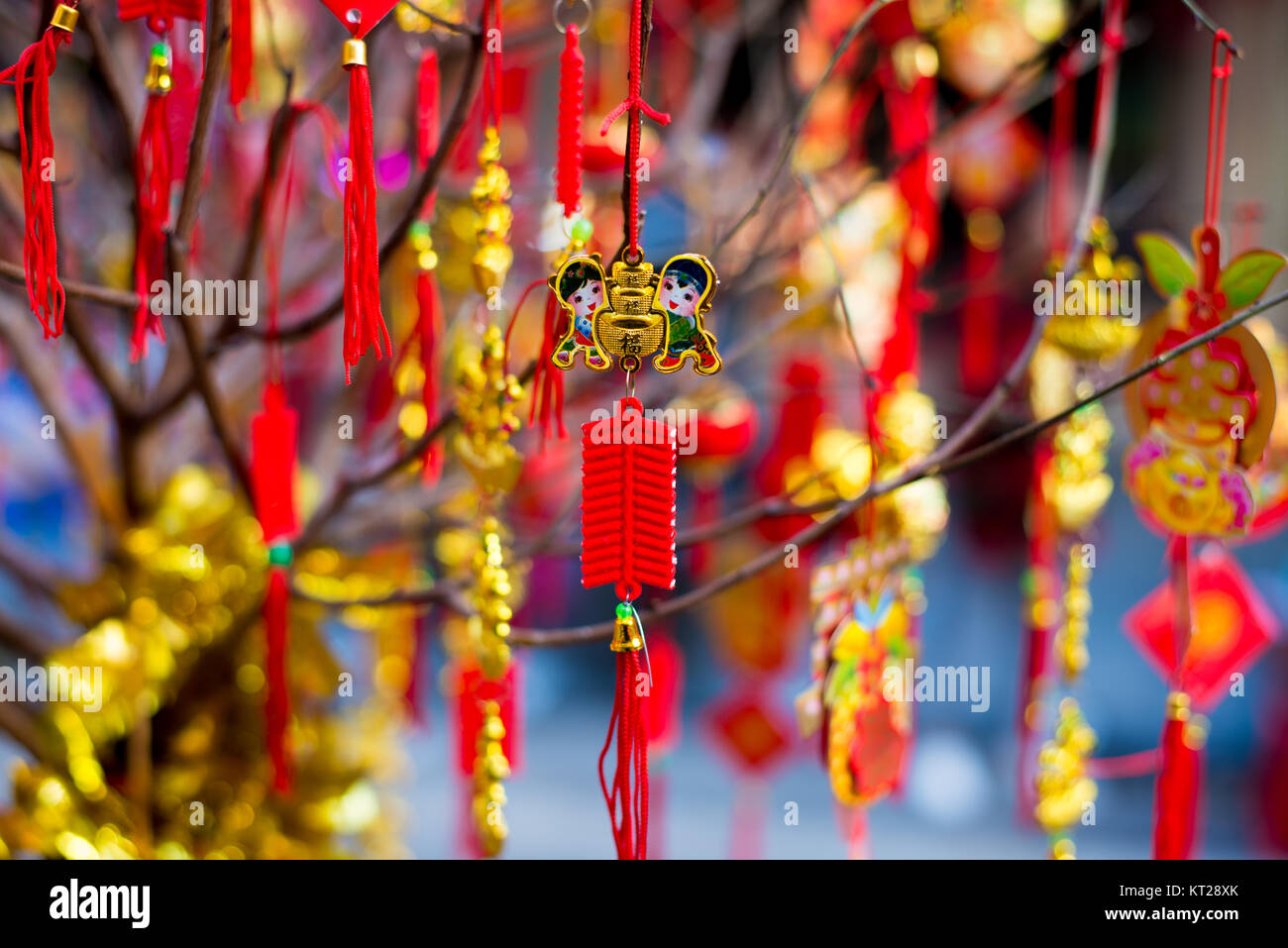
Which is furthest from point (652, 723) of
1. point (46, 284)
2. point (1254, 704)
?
point (1254, 704)

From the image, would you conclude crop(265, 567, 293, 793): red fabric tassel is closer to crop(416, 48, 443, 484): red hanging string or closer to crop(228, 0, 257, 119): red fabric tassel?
crop(416, 48, 443, 484): red hanging string

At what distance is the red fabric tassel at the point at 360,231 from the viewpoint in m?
0.61

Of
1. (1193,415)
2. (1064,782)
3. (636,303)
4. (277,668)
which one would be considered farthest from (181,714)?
(1193,415)

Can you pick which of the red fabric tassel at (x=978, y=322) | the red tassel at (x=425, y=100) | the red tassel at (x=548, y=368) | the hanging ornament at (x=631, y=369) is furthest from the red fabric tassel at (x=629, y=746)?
the red fabric tassel at (x=978, y=322)

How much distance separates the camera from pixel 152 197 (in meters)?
0.74

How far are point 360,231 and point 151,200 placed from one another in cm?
21

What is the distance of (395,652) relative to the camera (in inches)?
55.4

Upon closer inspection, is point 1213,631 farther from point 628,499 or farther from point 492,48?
point 492,48

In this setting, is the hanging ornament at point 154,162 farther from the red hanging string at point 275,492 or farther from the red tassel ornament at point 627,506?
the red tassel ornament at point 627,506

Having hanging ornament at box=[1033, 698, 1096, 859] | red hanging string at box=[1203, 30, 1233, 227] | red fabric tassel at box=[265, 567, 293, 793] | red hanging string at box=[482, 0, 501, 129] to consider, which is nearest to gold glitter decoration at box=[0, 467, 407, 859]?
red fabric tassel at box=[265, 567, 293, 793]

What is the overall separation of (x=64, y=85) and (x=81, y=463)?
0.67 m

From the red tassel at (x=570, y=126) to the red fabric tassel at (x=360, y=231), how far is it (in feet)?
0.38

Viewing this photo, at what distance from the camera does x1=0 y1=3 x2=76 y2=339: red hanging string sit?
614 millimetres

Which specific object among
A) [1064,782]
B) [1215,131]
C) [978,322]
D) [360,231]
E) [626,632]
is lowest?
[1064,782]
